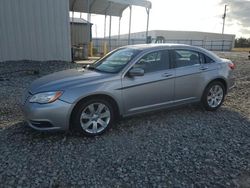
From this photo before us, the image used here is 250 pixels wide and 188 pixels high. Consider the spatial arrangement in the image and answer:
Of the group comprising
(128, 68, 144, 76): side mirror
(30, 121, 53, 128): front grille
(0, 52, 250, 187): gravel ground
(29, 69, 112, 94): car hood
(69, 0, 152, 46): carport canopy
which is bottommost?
(0, 52, 250, 187): gravel ground

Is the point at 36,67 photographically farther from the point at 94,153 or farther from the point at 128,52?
the point at 94,153

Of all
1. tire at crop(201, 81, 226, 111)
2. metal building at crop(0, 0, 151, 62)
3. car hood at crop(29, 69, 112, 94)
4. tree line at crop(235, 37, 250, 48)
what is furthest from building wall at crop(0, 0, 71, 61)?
tree line at crop(235, 37, 250, 48)

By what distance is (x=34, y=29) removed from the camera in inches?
482

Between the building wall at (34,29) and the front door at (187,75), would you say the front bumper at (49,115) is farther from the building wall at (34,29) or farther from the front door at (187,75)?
the building wall at (34,29)

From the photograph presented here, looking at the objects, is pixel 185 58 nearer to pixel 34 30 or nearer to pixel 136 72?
pixel 136 72

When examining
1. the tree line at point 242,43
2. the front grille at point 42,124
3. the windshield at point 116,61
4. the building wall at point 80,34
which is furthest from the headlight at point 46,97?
the tree line at point 242,43

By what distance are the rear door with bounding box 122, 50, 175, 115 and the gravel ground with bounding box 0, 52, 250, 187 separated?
17.0 inches

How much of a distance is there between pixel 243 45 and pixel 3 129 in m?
62.9

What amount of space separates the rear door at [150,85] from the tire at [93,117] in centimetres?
38

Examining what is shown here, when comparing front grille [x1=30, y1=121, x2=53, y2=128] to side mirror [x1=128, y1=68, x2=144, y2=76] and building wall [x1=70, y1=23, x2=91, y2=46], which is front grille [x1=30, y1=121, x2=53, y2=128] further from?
building wall [x1=70, y1=23, x2=91, y2=46]

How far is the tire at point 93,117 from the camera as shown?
394 cm

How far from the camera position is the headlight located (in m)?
3.76

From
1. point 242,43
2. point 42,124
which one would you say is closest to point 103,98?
point 42,124

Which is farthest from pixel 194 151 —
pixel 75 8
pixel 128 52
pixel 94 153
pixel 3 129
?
pixel 75 8
